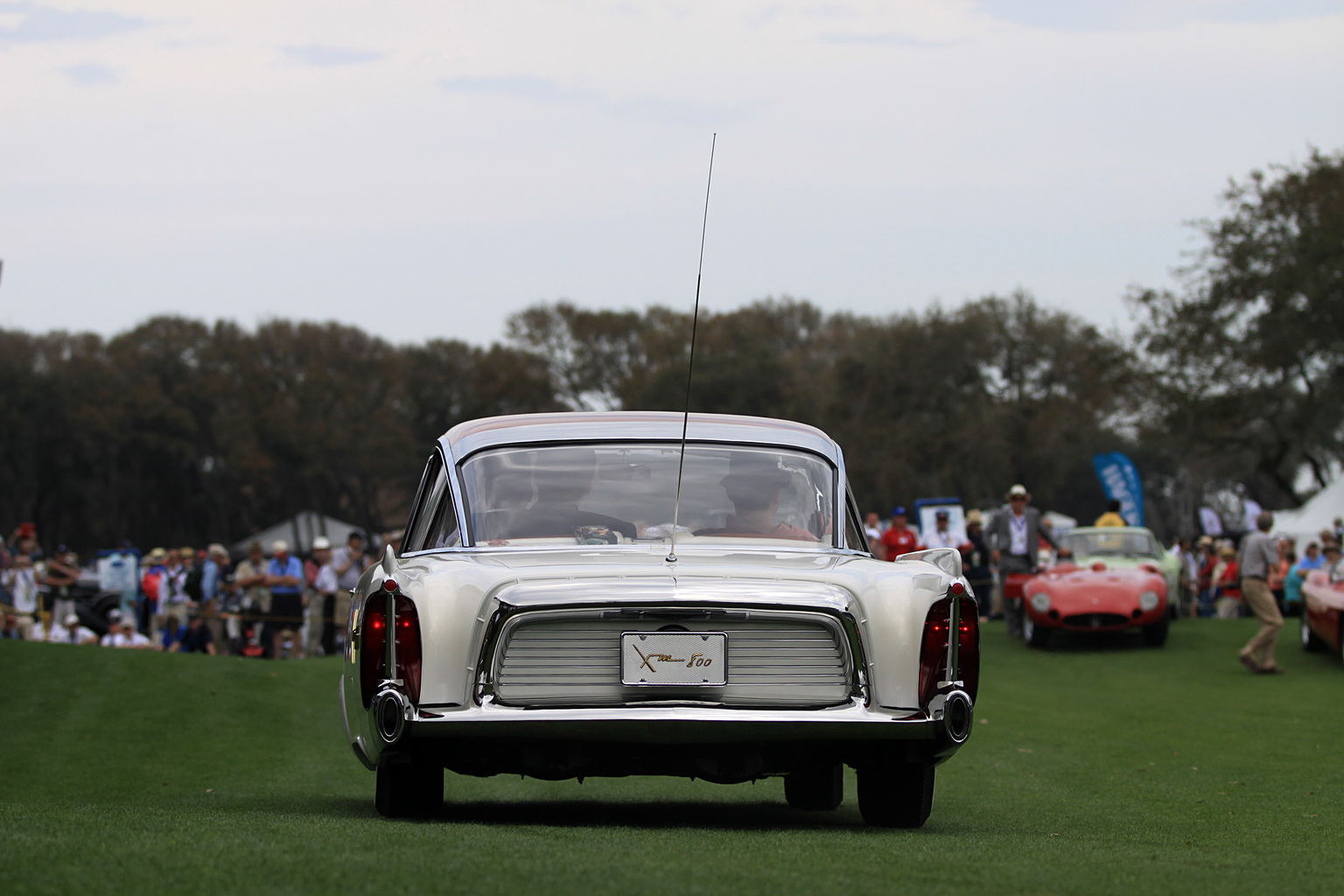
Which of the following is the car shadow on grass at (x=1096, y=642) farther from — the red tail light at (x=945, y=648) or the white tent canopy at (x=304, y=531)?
the white tent canopy at (x=304, y=531)

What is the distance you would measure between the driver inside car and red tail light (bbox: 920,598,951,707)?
4.55ft

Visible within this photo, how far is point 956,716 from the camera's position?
20.2ft

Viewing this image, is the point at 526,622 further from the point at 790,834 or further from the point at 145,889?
the point at 145,889

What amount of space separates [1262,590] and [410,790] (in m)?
13.5

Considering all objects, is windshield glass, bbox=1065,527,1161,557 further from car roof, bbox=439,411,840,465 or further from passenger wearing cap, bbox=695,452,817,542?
passenger wearing cap, bbox=695,452,817,542

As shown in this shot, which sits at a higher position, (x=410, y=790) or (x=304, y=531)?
(x=410, y=790)

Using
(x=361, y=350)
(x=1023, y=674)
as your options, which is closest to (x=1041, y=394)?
(x=361, y=350)

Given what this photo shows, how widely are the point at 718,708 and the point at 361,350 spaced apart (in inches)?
2936

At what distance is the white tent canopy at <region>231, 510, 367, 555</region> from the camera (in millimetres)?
68438

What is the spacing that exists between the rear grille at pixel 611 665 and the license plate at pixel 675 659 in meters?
0.03

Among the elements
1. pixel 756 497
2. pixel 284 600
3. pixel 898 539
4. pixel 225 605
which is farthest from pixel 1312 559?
pixel 756 497

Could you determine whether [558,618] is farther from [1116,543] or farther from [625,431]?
[1116,543]

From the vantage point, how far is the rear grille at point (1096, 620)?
20.8 m

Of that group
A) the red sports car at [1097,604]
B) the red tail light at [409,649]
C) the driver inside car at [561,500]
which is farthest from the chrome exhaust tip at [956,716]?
the red sports car at [1097,604]
